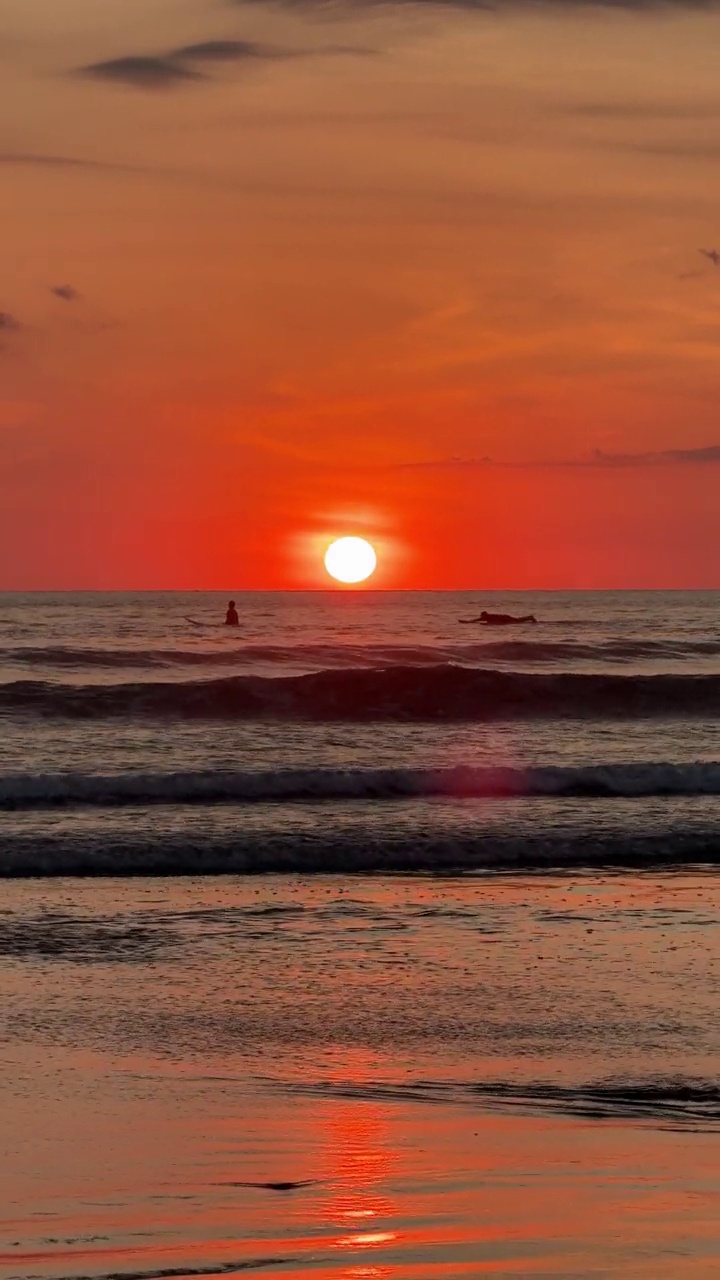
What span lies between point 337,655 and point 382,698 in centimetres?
1596

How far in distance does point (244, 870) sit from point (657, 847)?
3931 mm

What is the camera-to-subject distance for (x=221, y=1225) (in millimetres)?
5520

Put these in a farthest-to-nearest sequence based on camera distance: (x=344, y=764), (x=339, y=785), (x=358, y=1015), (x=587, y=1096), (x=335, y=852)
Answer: (x=344, y=764) < (x=339, y=785) < (x=335, y=852) < (x=358, y=1015) < (x=587, y=1096)

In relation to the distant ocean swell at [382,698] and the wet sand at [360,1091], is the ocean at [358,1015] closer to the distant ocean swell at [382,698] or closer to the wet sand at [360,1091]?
the wet sand at [360,1091]

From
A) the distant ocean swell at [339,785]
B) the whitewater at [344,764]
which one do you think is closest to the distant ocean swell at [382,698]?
the whitewater at [344,764]

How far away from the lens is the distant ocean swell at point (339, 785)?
18344 mm

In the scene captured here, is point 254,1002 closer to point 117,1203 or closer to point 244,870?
point 117,1203

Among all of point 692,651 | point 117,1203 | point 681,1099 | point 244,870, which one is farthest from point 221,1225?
point 692,651

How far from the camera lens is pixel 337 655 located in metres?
48.0

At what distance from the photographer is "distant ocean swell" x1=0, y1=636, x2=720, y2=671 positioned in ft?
149

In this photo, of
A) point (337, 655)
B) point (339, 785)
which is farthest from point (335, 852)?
point (337, 655)

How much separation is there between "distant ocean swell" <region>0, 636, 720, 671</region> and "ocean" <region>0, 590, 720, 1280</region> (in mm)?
22884

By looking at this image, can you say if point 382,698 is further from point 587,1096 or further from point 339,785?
point 587,1096

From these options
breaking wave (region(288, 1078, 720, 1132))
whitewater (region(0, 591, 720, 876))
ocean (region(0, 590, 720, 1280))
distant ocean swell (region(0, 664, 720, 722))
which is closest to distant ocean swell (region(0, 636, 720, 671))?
whitewater (region(0, 591, 720, 876))
